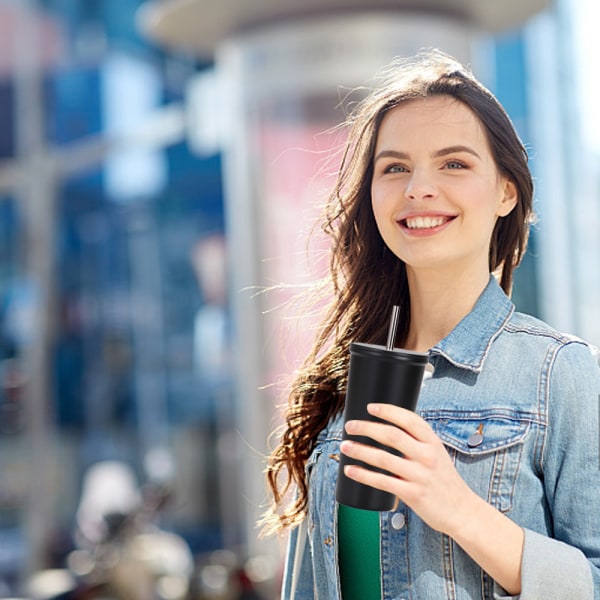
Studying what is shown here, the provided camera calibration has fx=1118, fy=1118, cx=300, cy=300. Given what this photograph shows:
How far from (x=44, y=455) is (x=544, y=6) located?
157 inches

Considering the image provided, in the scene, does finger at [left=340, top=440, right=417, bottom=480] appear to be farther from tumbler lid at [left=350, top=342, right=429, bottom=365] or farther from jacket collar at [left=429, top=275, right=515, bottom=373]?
jacket collar at [left=429, top=275, right=515, bottom=373]

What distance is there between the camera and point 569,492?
1216 millimetres

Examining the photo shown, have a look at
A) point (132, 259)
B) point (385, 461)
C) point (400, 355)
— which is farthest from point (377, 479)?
point (132, 259)

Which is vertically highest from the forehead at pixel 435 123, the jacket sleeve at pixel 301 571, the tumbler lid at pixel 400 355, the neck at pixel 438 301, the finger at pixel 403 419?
the forehead at pixel 435 123

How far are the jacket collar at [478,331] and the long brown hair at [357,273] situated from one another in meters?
0.11

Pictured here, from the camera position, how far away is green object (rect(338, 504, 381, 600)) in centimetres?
136

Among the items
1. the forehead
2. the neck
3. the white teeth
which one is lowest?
the neck

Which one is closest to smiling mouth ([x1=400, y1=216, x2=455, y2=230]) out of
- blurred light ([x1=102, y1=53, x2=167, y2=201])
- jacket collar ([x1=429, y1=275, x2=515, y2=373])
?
jacket collar ([x1=429, y1=275, x2=515, y2=373])

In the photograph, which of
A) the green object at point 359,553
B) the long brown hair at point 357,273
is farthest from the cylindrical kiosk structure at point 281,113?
the green object at point 359,553

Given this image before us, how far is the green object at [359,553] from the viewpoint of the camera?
1.36 m

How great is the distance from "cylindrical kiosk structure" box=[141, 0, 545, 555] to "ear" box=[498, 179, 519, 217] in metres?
2.37

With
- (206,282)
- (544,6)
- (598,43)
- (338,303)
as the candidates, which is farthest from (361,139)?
(206,282)

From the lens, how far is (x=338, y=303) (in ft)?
5.27

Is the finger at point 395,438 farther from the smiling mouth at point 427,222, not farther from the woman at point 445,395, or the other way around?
the smiling mouth at point 427,222
